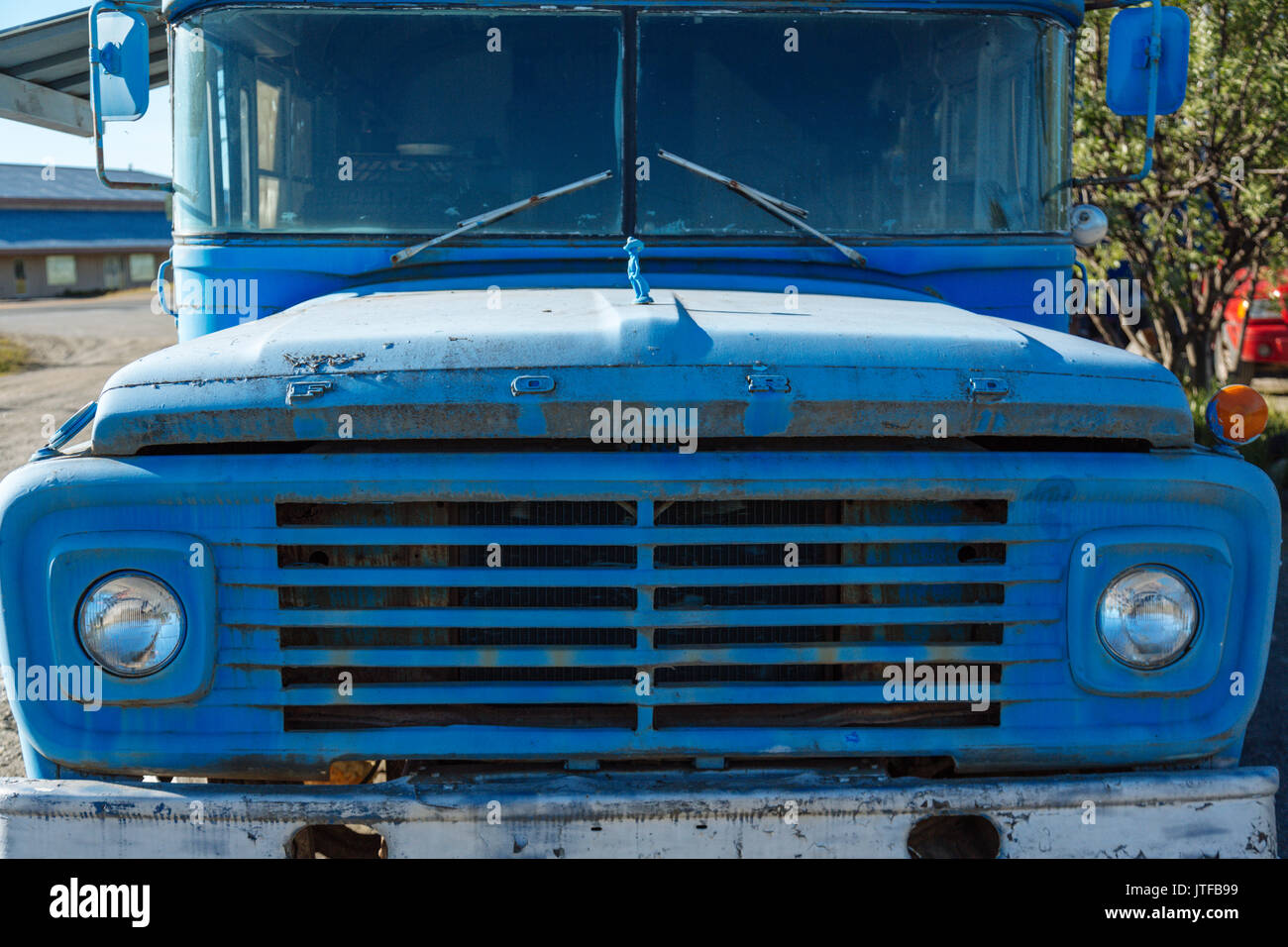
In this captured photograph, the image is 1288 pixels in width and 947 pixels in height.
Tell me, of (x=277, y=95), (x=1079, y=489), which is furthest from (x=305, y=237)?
(x=1079, y=489)

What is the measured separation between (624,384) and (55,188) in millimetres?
43218

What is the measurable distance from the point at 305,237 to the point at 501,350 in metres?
1.12

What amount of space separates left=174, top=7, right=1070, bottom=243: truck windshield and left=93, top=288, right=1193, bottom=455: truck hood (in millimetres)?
759

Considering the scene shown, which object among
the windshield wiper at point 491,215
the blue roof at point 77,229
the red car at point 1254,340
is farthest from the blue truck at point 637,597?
the blue roof at point 77,229

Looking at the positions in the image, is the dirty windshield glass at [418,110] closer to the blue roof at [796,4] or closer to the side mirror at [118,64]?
the blue roof at [796,4]

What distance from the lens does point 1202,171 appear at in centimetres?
858

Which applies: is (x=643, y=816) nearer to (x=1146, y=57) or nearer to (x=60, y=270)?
(x=1146, y=57)

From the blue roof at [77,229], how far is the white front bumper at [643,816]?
37.5 meters

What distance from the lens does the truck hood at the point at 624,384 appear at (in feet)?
7.58

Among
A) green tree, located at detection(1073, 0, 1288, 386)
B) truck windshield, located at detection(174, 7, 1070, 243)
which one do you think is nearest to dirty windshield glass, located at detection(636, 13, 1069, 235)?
truck windshield, located at detection(174, 7, 1070, 243)

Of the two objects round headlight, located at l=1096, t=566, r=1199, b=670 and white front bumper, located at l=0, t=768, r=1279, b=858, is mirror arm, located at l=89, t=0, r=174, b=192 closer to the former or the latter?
white front bumper, located at l=0, t=768, r=1279, b=858

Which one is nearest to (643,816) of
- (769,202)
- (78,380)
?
(769,202)
